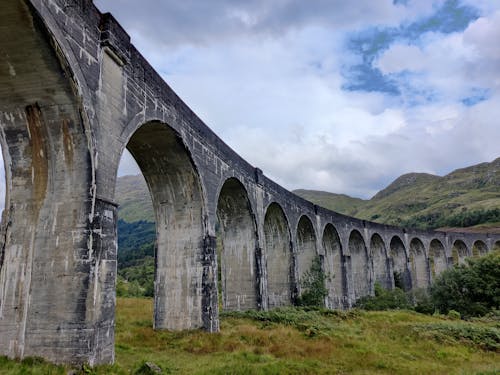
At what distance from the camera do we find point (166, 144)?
1274cm

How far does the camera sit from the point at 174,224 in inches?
551

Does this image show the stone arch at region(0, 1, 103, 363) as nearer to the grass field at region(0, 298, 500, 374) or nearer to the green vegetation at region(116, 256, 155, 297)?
the grass field at region(0, 298, 500, 374)

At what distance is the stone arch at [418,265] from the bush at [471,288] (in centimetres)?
1485

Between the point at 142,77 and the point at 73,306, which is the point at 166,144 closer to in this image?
the point at 142,77

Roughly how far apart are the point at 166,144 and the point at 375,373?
8.58 metres

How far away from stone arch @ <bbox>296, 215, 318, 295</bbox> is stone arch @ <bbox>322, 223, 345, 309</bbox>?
8.78 ft

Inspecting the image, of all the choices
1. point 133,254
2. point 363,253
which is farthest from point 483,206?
point 133,254

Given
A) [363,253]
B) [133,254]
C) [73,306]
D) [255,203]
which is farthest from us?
[133,254]

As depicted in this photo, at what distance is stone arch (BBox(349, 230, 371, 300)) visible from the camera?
3222 cm

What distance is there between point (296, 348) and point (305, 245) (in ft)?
49.4

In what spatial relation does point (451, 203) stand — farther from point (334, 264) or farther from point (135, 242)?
point (334, 264)

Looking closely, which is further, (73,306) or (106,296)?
(106,296)

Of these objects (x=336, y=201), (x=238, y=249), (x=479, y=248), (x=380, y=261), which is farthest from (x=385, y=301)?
(x=336, y=201)

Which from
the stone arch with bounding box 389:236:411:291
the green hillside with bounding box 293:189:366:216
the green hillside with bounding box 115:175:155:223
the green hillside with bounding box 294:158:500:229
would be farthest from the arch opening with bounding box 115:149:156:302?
the green hillside with bounding box 293:189:366:216
